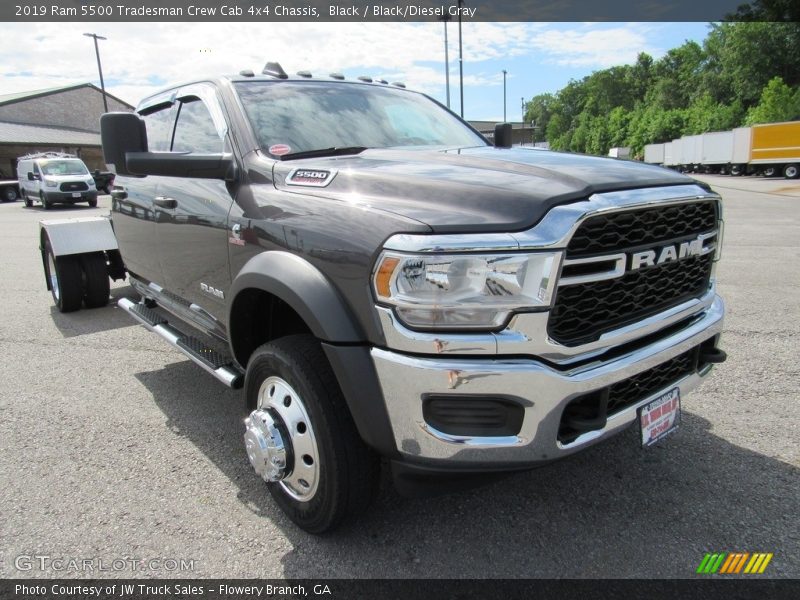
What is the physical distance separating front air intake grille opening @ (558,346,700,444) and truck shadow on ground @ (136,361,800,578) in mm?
268

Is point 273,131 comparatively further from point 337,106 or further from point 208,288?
point 208,288

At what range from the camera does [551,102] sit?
136 metres

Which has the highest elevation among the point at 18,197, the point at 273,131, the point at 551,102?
the point at 551,102

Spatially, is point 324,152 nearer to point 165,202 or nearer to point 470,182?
point 470,182

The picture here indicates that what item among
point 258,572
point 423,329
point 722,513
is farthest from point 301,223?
point 722,513

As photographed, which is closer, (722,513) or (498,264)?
(498,264)

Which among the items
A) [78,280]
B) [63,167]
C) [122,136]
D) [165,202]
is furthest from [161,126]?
[63,167]

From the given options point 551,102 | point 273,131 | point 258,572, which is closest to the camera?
point 258,572

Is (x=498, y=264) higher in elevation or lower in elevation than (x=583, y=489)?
higher

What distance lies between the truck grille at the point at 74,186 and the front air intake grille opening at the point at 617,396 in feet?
88.9

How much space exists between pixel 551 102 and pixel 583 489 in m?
145

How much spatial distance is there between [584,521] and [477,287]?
134 centimetres

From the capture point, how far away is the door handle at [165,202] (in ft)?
11.5

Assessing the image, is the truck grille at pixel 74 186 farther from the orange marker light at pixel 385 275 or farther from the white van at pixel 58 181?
the orange marker light at pixel 385 275
